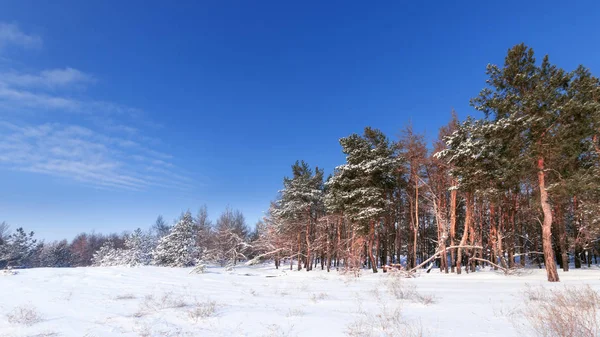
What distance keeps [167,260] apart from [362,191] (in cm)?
2911

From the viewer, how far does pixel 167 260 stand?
37.4m

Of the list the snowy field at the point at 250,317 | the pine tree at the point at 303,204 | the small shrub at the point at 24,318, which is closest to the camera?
the snowy field at the point at 250,317

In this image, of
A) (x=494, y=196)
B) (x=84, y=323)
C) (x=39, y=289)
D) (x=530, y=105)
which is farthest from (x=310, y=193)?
(x=84, y=323)

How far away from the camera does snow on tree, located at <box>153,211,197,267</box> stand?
3666 centimetres

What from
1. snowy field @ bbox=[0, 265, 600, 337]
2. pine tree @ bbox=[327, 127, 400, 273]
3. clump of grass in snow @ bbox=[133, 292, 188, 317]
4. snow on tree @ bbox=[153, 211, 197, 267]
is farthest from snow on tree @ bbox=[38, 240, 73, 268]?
clump of grass in snow @ bbox=[133, 292, 188, 317]

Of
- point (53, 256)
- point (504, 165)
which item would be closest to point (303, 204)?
point (504, 165)

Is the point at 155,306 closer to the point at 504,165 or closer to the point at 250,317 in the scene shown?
the point at 250,317

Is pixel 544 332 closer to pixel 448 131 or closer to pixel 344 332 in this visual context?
pixel 344 332

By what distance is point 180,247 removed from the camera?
123ft

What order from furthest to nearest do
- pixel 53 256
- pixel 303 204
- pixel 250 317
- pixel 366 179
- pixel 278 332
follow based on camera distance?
pixel 53 256, pixel 303 204, pixel 366 179, pixel 250 317, pixel 278 332

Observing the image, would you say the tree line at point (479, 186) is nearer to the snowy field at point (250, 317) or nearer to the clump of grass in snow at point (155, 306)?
the snowy field at point (250, 317)

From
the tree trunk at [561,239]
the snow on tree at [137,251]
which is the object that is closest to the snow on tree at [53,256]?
the snow on tree at [137,251]

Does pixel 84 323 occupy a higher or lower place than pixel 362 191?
lower

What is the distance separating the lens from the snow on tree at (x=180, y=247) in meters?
36.7
